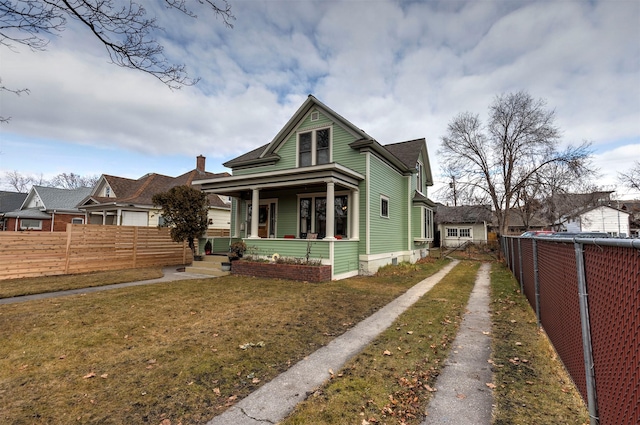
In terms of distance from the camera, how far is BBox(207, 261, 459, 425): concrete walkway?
2605mm

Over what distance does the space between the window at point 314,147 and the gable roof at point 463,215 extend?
84.4 feet

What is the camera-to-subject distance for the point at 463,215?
1387 inches

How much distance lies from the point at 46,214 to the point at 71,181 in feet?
133

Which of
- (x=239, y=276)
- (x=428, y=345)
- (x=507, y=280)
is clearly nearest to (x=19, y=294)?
(x=239, y=276)

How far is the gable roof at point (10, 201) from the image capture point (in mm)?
30973

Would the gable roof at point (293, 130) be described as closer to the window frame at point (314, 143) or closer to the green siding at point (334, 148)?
the green siding at point (334, 148)

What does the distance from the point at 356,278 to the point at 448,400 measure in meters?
7.95

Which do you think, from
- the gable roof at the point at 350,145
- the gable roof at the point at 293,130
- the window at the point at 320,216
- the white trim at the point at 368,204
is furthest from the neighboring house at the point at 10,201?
the white trim at the point at 368,204

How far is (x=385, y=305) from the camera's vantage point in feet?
22.8

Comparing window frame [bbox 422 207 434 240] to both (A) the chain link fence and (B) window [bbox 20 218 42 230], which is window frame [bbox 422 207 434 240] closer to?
→ (A) the chain link fence

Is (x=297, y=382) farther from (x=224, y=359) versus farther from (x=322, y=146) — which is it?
(x=322, y=146)

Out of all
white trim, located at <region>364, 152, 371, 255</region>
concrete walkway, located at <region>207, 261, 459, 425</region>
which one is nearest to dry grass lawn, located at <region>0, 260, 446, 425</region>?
concrete walkway, located at <region>207, 261, 459, 425</region>

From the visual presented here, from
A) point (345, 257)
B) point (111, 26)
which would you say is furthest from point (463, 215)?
point (111, 26)

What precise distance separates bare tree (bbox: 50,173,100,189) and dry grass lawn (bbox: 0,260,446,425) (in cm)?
6641
